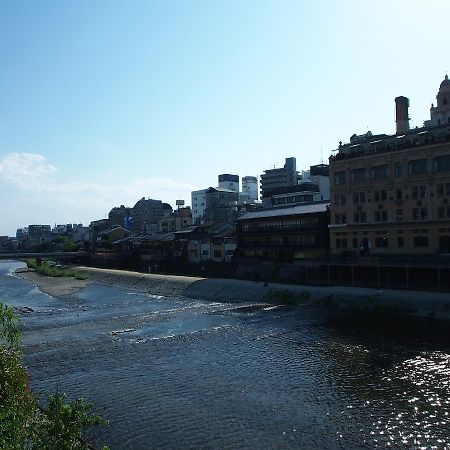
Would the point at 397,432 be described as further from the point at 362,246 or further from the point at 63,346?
the point at 362,246

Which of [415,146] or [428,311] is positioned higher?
[415,146]

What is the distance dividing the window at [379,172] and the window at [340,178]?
4507 millimetres

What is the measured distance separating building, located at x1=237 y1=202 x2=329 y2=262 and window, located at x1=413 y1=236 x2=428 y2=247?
1473cm

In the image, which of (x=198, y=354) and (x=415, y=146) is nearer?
(x=198, y=354)

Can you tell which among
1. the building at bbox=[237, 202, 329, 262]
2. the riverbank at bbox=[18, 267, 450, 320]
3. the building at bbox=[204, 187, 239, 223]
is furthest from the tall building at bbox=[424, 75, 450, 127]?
the building at bbox=[204, 187, 239, 223]

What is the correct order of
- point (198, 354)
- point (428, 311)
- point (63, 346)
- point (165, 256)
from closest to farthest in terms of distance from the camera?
1. point (198, 354)
2. point (63, 346)
3. point (428, 311)
4. point (165, 256)

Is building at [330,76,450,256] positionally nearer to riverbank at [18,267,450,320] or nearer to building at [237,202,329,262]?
building at [237,202,329,262]

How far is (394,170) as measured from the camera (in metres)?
60.3

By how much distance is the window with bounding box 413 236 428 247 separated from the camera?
57.1 metres

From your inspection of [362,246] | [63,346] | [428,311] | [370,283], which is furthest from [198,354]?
[362,246]

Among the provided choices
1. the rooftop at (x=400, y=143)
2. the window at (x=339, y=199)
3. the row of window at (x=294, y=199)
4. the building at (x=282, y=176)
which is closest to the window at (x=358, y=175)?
the rooftop at (x=400, y=143)

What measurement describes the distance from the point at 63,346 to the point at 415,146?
45660mm

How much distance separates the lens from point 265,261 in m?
77.6

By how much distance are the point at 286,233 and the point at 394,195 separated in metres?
20.5
